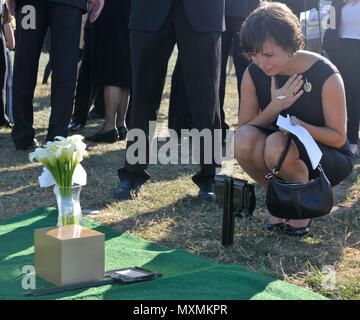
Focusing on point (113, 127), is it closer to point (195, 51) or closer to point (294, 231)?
point (195, 51)

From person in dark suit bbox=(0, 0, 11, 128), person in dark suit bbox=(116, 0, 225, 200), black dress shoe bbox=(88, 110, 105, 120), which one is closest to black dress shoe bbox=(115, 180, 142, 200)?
person in dark suit bbox=(116, 0, 225, 200)

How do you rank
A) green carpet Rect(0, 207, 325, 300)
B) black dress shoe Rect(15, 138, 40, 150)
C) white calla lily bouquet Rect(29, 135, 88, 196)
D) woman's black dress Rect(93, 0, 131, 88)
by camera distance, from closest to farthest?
green carpet Rect(0, 207, 325, 300) → white calla lily bouquet Rect(29, 135, 88, 196) → black dress shoe Rect(15, 138, 40, 150) → woman's black dress Rect(93, 0, 131, 88)

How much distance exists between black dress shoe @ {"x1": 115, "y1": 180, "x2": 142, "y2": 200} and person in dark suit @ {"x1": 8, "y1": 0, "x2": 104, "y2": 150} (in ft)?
3.38

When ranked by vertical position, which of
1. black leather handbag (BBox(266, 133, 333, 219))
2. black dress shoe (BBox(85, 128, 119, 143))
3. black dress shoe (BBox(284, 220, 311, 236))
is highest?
black leather handbag (BBox(266, 133, 333, 219))

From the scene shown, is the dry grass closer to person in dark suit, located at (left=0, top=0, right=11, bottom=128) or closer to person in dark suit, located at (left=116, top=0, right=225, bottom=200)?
person in dark suit, located at (left=116, top=0, right=225, bottom=200)

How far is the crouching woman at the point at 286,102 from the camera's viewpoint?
113 inches

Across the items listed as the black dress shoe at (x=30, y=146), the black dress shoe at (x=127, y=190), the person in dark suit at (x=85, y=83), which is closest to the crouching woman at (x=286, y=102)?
the black dress shoe at (x=127, y=190)

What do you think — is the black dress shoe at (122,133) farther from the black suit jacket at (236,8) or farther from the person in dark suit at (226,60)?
the black suit jacket at (236,8)

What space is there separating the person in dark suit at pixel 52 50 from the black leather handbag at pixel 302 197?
2.28 meters

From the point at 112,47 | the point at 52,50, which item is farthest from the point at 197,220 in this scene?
the point at 112,47

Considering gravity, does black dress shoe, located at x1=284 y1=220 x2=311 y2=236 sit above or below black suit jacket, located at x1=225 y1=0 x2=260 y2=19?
below

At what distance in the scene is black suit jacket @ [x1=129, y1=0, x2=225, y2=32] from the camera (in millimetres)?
3523
